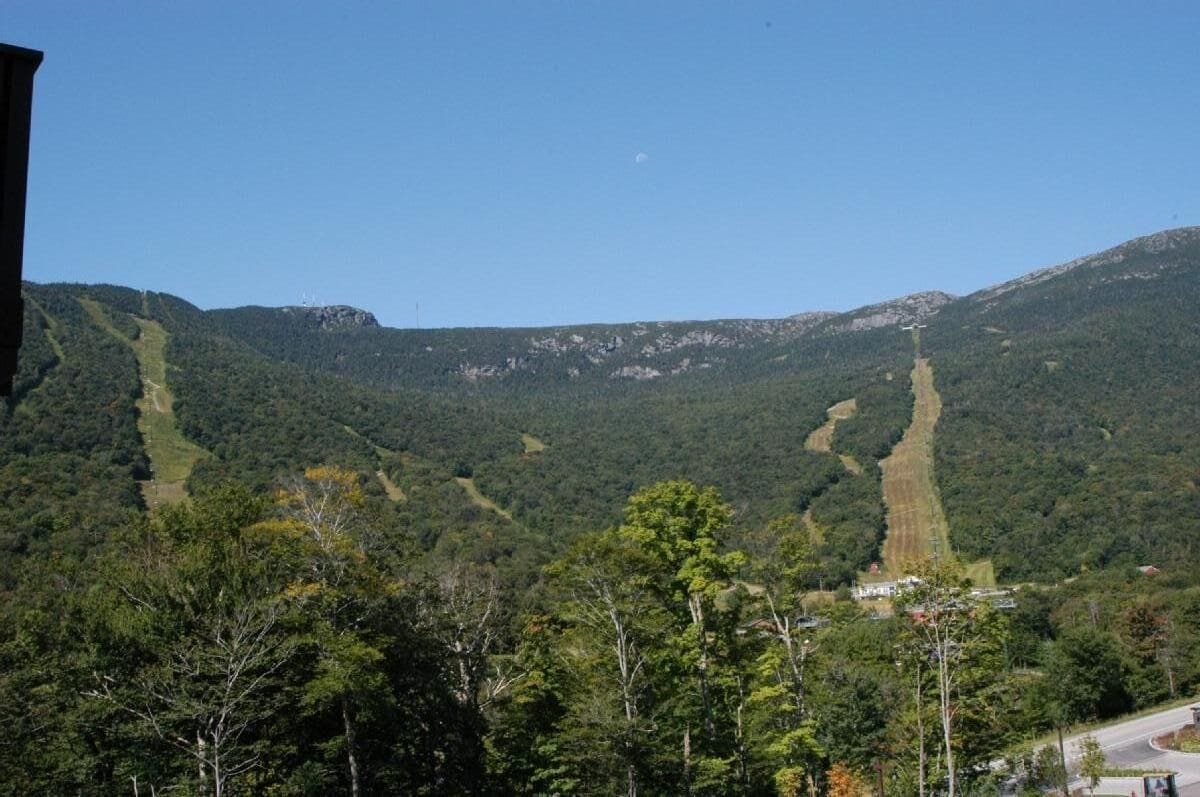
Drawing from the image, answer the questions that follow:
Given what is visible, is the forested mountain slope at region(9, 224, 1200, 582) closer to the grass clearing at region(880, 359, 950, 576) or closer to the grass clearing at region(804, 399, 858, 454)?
the grass clearing at region(804, 399, 858, 454)

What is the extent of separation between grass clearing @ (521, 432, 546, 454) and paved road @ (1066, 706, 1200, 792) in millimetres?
115962

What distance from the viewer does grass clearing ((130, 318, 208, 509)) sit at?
100387 millimetres

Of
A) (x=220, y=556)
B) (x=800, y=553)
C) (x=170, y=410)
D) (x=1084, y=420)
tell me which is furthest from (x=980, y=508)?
(x=220, y=556)

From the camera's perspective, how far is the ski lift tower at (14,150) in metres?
3.13

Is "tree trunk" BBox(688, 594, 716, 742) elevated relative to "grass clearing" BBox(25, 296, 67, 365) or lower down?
lower down

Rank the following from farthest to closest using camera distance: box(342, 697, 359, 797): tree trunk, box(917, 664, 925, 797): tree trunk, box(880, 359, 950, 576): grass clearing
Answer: box(880, 359, 950, 576): grass clearing, box(917, 664, 925, 797): tree trunk, box(342, 697, 359, 797): tree trunk

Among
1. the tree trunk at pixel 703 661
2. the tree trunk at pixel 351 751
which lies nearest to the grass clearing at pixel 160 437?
the tree trunk at pixel 351 751

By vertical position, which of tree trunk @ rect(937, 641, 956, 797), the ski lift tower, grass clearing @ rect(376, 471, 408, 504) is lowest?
grass clearing @ rect(376, 471, 408, 504)

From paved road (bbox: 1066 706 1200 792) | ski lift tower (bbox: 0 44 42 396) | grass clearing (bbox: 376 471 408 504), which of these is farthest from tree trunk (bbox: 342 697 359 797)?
grass clearing (bbox: 376 471 408 504)

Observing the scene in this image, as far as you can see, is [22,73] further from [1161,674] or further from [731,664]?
[1161,674]

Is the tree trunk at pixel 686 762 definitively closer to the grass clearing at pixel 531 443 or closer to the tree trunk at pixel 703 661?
the tree trunk at pixel 703 661

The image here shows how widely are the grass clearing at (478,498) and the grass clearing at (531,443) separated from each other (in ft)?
64.4

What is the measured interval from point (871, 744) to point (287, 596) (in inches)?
1299

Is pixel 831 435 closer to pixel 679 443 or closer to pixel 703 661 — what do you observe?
pixel 679 443
